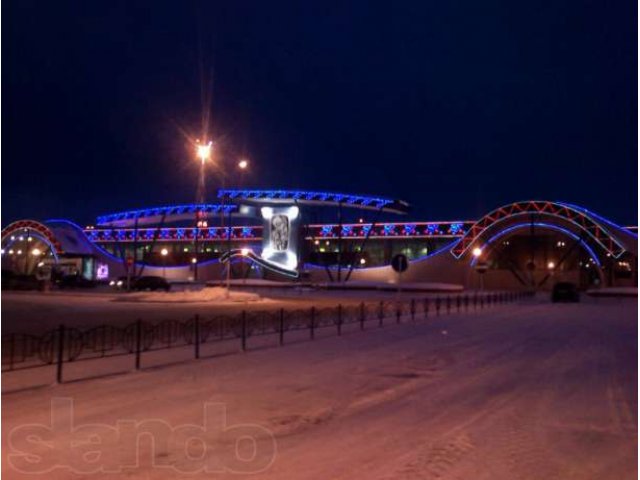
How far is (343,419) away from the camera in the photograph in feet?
30.8

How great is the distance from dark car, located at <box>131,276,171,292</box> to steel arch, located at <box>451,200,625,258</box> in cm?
3715

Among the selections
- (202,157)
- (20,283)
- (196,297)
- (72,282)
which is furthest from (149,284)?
(202,157)

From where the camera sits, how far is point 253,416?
31.1ft

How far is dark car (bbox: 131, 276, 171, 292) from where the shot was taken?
57.8 meters

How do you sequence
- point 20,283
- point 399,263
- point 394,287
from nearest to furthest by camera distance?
point 399,263 < point 20,283 < point 394,287

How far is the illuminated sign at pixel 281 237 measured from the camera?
85.5 m

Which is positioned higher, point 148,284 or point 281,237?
point 281,237

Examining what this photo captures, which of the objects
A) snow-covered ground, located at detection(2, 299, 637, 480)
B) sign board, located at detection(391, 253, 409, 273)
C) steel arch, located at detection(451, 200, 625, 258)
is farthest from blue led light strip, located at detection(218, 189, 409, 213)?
snow-covered ground, located at detection(2, 299, 637, 480)

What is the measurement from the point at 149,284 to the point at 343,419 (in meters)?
50.8

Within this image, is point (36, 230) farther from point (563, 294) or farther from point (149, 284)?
point (563, 294)

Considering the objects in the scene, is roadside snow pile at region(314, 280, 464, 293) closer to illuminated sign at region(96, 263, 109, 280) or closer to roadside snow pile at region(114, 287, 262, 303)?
roadside snow pile at region(114, 287, 262, 303)

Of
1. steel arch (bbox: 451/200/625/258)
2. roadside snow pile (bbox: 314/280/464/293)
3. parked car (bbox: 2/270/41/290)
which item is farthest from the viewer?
steel arch (bbox: 451/200/625/258)

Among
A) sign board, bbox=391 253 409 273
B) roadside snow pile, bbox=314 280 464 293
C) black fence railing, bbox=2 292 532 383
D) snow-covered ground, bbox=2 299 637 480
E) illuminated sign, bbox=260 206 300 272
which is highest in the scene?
illuminated sign, bbox=260 206 300 272

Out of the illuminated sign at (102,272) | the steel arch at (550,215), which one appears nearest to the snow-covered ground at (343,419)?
the steel arch at (550,215)
